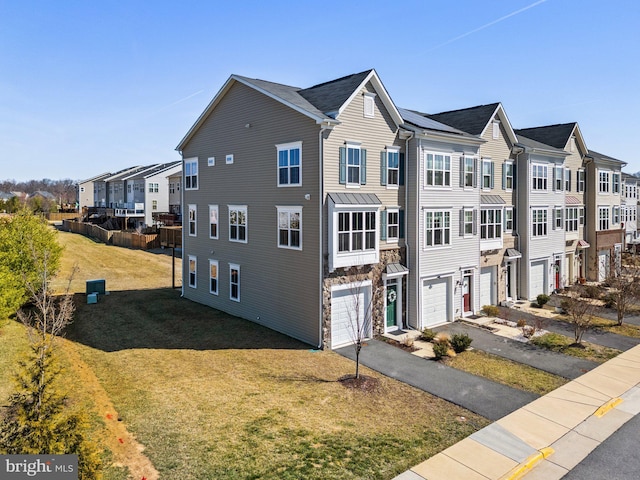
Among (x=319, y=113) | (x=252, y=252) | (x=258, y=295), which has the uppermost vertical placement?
(x=319, y=113)

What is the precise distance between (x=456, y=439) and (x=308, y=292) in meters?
9.16

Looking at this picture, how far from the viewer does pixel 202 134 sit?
26141 mm

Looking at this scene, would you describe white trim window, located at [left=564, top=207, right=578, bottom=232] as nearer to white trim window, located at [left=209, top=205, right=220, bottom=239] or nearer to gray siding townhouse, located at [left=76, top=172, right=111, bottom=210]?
white trim window, located at [left=209, top=205, right=220, bottom=239]

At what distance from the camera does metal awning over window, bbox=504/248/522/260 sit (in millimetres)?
28141

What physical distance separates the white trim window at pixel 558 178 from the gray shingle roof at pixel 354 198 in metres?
18.2

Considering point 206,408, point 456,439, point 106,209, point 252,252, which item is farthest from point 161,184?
point 456,439

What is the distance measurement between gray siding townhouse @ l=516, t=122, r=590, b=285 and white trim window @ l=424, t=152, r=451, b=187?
44.2 ft

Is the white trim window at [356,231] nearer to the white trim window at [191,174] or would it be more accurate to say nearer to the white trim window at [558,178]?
the white trim window at [191,174]

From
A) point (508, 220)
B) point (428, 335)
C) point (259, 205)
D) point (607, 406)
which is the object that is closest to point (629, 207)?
point (508, 220)

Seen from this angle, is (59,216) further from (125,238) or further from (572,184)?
(572,184)

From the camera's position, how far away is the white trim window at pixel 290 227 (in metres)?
19.8

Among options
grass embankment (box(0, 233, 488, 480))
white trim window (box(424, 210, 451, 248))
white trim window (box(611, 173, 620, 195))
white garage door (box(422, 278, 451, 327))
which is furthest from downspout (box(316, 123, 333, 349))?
white trim window (box(611, 173, 620, 195))

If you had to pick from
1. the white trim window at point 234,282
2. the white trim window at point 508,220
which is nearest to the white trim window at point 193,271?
the white trim window at point 234,282

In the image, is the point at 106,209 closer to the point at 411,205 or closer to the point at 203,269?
the point at 203,269
